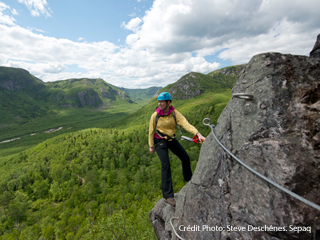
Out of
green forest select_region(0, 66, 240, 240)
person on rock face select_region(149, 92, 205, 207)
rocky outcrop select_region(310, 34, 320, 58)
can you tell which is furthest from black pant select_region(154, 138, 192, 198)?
green forest select_region(0, 66, 240, 240)

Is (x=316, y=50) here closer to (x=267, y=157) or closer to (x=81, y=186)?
(x=267, y=157)

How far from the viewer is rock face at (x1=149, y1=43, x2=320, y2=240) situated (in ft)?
8.55

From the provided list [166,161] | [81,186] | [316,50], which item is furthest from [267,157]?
[81,186]

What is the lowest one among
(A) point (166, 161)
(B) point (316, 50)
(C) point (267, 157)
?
(A) point (166, 161)

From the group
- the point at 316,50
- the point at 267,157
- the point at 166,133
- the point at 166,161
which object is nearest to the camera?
the point at 267,157

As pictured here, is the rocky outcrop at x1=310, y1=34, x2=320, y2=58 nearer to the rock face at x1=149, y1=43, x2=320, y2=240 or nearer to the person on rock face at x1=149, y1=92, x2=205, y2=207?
the rock face at x1=149, y1=43, x2=320, y2=240

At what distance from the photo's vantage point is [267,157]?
2963mm

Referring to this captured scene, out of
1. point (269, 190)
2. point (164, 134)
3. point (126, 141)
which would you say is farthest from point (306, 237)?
point (126, 141)

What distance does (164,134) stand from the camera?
6094 millimetres

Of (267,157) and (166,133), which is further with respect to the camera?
(166,133)

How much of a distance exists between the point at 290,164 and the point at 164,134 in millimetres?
4033

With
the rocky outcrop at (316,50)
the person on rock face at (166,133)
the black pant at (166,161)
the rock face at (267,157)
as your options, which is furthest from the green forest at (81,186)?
the rocky outcrop at (316,50)

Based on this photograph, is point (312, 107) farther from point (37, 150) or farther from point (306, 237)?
point (37, 150)

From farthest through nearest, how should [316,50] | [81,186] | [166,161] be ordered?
1. [81,186]
2. [166,161]
3. [316,50]
